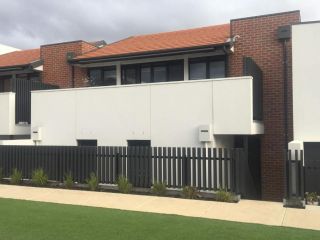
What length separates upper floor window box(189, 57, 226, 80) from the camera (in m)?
15.8

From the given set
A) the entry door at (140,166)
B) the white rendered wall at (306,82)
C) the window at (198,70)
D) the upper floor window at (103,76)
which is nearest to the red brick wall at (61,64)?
the upper floor window at (103,76)

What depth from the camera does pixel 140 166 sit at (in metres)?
11.8

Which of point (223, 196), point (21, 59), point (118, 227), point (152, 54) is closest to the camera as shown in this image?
point (118, 227)

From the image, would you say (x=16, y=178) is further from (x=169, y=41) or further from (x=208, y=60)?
(x=169, y=41)

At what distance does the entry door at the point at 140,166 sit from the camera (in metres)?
11.7

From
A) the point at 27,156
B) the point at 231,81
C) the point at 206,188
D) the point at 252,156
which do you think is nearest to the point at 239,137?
the point at 252,156

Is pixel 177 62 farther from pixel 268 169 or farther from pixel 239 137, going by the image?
pixel 268 169

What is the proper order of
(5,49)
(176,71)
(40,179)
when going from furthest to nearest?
(5,49), (176,71), (40,179)

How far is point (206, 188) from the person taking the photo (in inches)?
429

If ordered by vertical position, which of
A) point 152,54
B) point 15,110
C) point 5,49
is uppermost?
point 5,49

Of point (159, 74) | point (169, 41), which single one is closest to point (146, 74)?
point (159, 74)

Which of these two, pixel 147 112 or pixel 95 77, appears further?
pixel 95 77

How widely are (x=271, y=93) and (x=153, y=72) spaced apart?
194 inches

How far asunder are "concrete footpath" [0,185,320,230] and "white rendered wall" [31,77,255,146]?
286 centimetres
